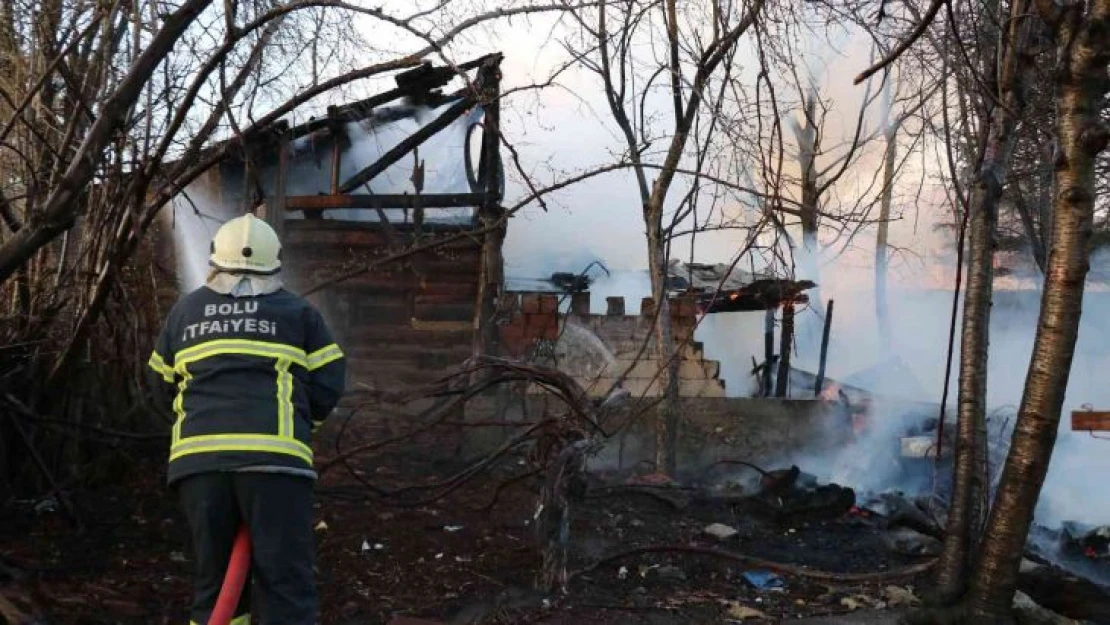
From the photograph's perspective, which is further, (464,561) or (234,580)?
(464,561)

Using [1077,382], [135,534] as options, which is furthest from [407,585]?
[1077,382]

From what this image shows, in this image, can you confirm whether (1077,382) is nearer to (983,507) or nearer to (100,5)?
(983,507)

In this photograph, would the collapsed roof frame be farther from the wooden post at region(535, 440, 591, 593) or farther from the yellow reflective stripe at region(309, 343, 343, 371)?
the yellow reflective stripe at region(309, 343, 343, 371)

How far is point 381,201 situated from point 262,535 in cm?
832

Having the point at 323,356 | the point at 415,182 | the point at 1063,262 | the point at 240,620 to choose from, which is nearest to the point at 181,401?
the point at 323,356

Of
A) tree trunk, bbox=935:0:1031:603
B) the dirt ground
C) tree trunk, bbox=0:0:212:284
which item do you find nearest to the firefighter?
the dirt ground

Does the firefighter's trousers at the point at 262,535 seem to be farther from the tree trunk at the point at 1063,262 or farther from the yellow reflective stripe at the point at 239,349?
the tree trunk at the point at 1063,262

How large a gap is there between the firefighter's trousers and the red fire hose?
1.4 inches

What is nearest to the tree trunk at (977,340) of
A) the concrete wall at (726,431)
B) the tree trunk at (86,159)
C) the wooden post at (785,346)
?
the tree trunk at (86,159)

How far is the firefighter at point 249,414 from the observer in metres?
3.70

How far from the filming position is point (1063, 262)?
4.51m

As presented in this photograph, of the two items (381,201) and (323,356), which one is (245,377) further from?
(381,201)

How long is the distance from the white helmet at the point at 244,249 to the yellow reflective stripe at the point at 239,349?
1.01ft

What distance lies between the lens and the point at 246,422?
3709mm
